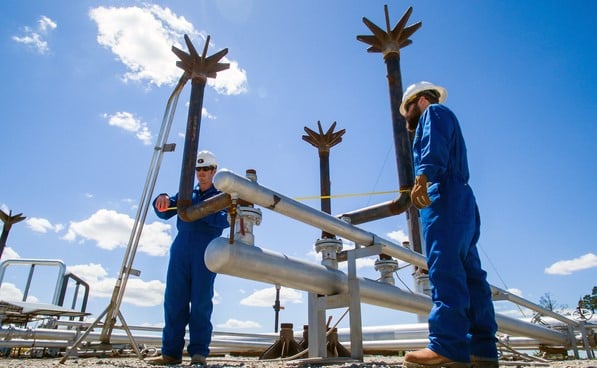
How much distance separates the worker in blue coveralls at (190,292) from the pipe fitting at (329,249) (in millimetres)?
712

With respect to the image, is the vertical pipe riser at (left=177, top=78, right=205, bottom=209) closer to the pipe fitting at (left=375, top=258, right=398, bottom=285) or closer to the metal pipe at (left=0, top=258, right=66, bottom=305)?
the pipe fitting at (left=375, top=258, right=398, bottom=285)

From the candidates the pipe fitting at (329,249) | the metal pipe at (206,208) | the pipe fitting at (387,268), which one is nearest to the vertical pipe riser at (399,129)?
the pipe fitting at (387,268)

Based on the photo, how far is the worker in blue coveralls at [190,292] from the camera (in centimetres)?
272

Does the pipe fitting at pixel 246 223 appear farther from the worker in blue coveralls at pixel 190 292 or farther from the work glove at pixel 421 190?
the work glove at pixel 421 190

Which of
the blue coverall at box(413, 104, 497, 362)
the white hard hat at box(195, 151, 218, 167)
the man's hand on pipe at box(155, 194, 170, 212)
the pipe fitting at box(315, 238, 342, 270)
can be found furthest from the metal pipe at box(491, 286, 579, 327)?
the man's hand on pipe at box(155, 194, 170, 212)

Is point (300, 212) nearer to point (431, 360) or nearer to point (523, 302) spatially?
point (431, 360)

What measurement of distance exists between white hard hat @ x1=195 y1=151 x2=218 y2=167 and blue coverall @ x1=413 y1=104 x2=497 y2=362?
178cm

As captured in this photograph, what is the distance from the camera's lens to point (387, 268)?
323 cm

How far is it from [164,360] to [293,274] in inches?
43.0

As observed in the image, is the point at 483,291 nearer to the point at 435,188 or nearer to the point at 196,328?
the point at 435,188

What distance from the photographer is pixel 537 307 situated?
15.0 feet

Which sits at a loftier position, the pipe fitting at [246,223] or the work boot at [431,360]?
the pipe fitting at [246,223]

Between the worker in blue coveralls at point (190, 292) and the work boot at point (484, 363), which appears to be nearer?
the work boot at point (484, 363)

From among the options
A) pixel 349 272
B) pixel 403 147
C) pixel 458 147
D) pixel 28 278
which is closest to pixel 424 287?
pixel 403 147
